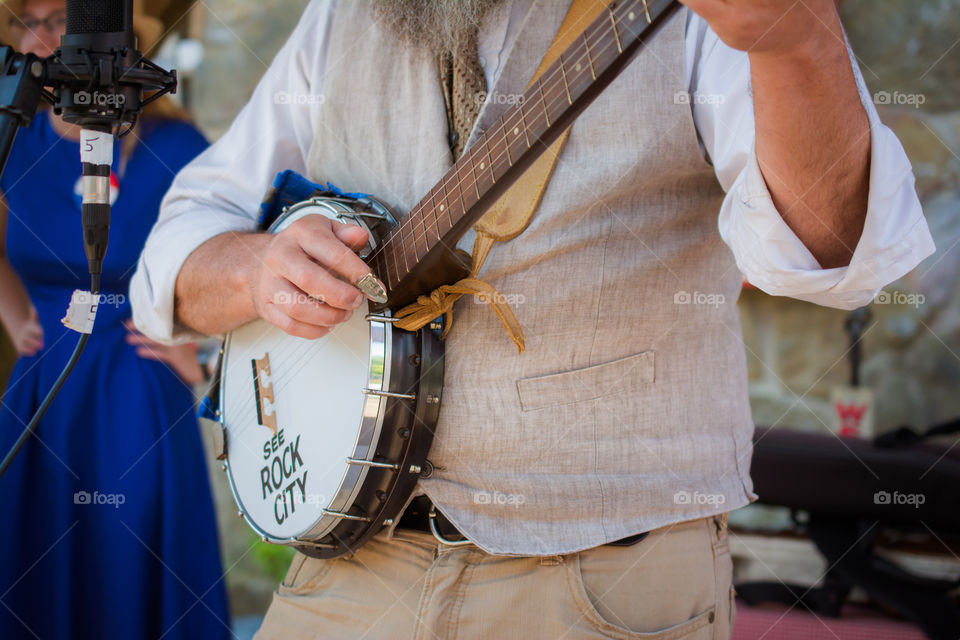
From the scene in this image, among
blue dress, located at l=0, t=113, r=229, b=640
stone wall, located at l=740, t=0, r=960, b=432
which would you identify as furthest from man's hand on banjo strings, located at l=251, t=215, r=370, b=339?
stone wall, located at l=740, t=0, r=960, b=432

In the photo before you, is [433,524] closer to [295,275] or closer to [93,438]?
[295,275]

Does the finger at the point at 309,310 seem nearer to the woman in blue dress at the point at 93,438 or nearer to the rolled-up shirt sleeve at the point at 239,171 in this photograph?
the rolled-up shirt sleeve at the point at 239,171

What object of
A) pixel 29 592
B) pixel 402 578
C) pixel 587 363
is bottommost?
pixel 29 592

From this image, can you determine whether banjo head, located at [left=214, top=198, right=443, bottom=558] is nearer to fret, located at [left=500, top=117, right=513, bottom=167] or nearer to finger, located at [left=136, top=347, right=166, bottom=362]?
fret, located at [left=500, top=117, right=513, bottom=167]

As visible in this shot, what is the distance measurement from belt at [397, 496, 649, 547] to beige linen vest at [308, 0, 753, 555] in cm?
3

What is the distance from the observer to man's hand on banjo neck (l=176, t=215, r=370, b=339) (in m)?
1.22

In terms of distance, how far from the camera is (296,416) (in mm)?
1404

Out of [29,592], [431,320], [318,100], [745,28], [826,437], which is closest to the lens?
[745,28]

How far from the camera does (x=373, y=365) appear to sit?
123 cm

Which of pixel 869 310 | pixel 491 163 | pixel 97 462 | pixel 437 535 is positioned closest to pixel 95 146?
pixel 491 163

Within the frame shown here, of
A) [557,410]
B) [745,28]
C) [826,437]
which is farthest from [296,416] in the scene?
[826,437]

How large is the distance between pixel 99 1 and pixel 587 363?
0.85 meters

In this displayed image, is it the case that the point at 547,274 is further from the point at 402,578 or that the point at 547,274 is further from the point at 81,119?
the point at 81,119

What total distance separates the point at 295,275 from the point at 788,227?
696 millimetres
